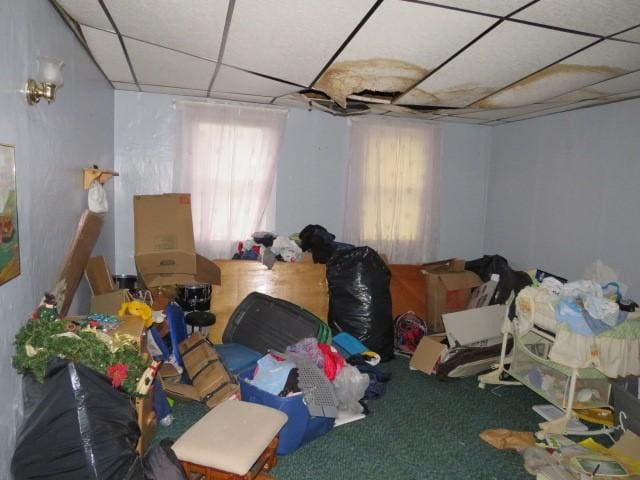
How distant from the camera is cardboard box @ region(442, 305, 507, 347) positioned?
3180mm

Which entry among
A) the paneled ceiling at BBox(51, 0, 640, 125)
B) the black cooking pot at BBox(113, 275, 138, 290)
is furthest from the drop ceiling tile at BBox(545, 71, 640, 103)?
Answer: the black cooking pot at BBox(113, 275, 138, 290)

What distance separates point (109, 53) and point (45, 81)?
1.04 metres

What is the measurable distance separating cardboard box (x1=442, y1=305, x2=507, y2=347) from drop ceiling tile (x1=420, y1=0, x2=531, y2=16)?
218 centimetres

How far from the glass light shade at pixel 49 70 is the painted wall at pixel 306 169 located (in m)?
2.02

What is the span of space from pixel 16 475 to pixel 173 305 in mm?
1509

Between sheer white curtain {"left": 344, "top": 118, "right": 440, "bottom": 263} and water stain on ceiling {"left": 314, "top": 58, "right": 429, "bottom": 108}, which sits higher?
water stain on ceiling {"left": 314, "top": 58, "right": 429, "bottom": 108}

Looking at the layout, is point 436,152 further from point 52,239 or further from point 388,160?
point 52,239

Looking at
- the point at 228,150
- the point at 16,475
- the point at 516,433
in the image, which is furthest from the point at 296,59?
the point at 516,433

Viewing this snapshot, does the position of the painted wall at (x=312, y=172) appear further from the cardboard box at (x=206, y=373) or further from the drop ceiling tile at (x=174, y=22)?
the drop ceiling tile at (x=174, y=22)

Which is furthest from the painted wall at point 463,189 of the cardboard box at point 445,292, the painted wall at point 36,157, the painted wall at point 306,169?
the painted wall at point 36,157

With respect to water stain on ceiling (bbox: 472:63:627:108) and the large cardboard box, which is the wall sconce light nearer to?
the large cardboard box

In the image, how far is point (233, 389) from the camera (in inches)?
93.0

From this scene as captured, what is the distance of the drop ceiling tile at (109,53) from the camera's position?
2203 millimetres

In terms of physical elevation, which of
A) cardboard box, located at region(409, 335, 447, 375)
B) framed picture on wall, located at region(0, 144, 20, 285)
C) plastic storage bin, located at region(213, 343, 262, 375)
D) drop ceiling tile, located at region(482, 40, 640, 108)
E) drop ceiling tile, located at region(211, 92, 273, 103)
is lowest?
cardboard box, located at region(409, 335, 447, 375)
